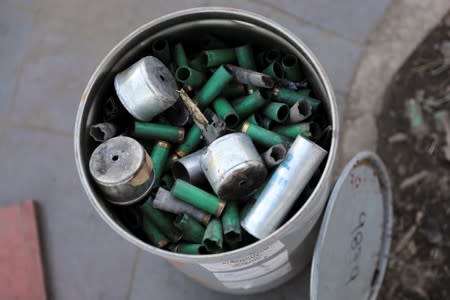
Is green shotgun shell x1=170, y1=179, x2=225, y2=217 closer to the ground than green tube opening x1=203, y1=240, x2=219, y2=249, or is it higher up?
higher up

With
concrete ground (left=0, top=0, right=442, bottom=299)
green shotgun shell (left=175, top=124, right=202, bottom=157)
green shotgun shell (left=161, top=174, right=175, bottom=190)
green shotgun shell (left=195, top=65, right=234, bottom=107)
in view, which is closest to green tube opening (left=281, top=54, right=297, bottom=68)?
green shotgun shell (left=195, top=65, right=234, bottom=107)

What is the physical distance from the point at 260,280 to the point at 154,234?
0.30 m

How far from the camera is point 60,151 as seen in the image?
1552 mm

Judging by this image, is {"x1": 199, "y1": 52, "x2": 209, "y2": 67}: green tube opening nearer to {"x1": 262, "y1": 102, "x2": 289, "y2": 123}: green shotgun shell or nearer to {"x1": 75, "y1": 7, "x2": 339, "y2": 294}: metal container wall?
{"x1": 75, "y1": 7, "x2": 339, "y2": 294}: metal container wall

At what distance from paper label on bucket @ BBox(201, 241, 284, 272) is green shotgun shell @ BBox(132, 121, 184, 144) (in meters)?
0.25

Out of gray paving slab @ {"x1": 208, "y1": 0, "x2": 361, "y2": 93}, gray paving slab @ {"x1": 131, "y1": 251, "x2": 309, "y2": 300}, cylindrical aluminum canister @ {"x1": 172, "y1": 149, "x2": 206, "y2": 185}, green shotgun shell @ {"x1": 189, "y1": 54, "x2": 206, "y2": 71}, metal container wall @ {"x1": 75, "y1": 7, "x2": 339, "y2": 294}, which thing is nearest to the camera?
metal container wall @ {"x1": 75, "y1": 7, "x2": 339, "y2": 294}

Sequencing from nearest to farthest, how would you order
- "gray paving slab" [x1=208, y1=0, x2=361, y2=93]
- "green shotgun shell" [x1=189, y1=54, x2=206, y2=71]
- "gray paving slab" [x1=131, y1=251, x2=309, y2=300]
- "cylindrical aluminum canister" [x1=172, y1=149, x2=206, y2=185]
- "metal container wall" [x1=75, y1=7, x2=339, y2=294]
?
"metal container wall" [x1=75, y1=7, x2=339, y2=294] < "cylindrical aluminum canister" [x1=172, y1=149, x2=206, y2=185] < "green shotgun shell" [x1=189, y1=54, x2=206, y2=71] < "gray paving slab" [x1=131, y1=251, x2=309, y2=300] < "gray paving slab" [x1=208, y1=0, x2=361, y2=93]

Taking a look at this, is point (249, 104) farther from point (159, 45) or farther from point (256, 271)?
point (256, 271)

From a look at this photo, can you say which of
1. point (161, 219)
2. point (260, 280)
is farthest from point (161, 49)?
point (260, 280)

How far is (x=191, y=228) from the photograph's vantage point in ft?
3.14

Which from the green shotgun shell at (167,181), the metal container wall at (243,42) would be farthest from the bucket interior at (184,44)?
the green shotgun shell at (167,181)

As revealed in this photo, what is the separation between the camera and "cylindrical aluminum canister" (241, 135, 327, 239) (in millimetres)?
874

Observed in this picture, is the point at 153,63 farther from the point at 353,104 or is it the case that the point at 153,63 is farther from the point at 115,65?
the point at 353,104

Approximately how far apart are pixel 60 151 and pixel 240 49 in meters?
0.76
